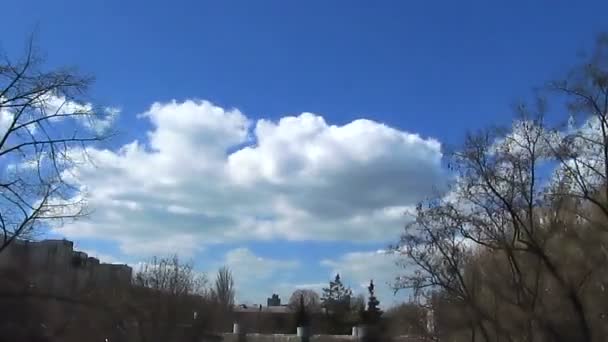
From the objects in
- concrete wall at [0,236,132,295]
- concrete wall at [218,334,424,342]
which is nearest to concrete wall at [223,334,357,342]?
concrete wall at [218,334,424,342]

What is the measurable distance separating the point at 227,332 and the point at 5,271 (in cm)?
4568

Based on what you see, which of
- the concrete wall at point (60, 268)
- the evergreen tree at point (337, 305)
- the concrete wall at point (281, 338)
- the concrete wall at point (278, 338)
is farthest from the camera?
the evergreen tree at point (337, 305)

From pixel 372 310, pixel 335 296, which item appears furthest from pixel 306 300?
pixel 372 310

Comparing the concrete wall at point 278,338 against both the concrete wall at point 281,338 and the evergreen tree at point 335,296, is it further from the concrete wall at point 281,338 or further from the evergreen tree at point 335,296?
the evergreen tree at point 335,296

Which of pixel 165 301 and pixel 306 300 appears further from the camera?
pixel 306 300

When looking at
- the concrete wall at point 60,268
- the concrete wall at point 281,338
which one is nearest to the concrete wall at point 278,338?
the concrete wall at point 281,338

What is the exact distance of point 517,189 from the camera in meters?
36.7

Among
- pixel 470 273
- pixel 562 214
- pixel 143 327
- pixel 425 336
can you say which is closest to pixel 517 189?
pixel 562 214

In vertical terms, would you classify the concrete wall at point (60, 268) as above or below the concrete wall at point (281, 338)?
above

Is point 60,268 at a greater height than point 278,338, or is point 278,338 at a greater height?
point 60,268

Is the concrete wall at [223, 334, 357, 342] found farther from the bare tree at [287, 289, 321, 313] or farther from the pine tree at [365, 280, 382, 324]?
the bare tree at [287, 289, 321, 313]

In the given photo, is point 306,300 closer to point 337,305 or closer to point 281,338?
point 337,305

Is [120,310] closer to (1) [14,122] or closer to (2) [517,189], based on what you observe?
(2) [517,189]

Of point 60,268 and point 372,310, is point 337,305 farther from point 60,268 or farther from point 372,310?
point 60,268
